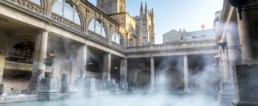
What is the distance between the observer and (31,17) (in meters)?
13.9

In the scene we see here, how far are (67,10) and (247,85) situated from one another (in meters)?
16.7

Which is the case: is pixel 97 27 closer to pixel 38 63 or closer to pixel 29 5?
pixel 29 5

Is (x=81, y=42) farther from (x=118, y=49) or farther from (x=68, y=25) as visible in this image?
(x=118, y=49)

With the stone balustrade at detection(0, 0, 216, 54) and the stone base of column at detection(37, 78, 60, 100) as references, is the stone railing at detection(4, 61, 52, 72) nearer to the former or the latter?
the stone base of column at detection(37, 78, 60, 100)

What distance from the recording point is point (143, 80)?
32.1 meters

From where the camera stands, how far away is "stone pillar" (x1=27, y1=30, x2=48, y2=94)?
13475 mm

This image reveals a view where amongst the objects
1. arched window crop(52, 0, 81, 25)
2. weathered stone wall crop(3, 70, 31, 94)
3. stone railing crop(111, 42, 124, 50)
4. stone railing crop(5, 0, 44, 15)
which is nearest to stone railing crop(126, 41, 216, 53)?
stone railing crop(111, 42, 124, 50)

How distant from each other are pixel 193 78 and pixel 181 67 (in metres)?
2.37

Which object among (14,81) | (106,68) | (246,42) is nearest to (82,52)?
(106,68)

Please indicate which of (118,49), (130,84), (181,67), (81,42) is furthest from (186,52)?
(81,42)

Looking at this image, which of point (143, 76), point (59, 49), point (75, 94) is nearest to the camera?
point (75, 94)

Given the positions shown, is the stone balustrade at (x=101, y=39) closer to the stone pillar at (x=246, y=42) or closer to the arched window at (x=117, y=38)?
the arched window at (x=117, y=38)

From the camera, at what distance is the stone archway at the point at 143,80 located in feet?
105

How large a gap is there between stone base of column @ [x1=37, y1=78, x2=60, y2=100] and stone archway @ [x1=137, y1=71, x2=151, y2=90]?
1980 cm
